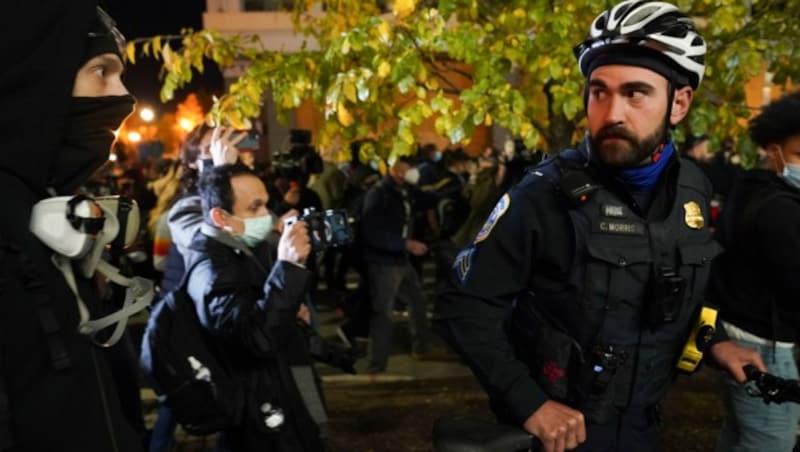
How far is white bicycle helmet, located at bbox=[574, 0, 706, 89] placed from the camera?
2129 millimetres

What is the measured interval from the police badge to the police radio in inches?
12.0

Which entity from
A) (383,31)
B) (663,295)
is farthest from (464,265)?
(383,31)

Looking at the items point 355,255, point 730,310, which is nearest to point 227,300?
point 730,310

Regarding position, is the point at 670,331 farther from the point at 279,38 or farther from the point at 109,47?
the point at 279,38

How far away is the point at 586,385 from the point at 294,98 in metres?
2.50

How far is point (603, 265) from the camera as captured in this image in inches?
82.1

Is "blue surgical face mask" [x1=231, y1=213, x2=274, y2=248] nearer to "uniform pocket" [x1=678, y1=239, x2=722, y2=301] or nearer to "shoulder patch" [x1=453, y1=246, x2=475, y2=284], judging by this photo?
"shoulder patch" [x1=453, y1=246, x2=475, y2=284]

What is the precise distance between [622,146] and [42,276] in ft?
5.63

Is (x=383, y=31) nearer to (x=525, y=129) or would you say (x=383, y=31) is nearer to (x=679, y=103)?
(x=525, y=129)

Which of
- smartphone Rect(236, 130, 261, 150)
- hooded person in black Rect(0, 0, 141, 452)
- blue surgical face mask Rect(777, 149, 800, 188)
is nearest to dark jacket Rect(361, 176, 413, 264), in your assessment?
smartphone Rect(236, 130, 261, 150)

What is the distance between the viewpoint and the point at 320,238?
3289mm

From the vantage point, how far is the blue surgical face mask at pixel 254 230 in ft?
10.6

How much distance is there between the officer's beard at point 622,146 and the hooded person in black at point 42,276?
61.2 inches

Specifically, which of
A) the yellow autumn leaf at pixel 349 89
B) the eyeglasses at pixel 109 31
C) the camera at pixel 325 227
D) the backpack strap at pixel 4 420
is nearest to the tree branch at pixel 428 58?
the yellow autumn leaf at pixel 349 89
